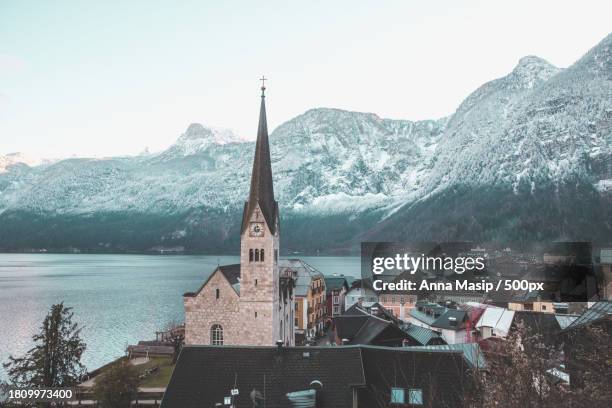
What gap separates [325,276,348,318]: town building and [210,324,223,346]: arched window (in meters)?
41.6

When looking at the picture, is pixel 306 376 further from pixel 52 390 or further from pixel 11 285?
pixel 11 285

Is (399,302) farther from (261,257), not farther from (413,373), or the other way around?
(413,373)

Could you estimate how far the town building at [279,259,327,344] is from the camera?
67.3m

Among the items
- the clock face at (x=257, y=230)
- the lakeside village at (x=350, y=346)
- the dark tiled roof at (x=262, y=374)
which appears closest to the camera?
the lakeside village at (x=350, y=346)

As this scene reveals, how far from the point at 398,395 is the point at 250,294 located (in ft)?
64.7

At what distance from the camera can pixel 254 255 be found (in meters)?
45.5

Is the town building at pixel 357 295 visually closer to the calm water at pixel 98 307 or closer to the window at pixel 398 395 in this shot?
the calm water at pixel 98 307

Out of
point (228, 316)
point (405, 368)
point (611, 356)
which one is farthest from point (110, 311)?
point (611, 356)

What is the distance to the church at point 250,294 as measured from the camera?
4478cm

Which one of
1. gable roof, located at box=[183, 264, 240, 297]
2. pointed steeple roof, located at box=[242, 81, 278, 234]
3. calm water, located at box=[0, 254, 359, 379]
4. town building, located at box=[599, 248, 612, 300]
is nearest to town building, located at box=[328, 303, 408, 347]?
gable roof, located at box=[183, 264, 240, 297]

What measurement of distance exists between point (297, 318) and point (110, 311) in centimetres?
5888

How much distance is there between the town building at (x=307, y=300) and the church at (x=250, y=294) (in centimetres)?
1890

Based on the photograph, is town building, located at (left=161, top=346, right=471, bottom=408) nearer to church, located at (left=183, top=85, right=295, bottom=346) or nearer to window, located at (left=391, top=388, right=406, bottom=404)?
window, located at (left=391, top=388, right=406, bottom=404)

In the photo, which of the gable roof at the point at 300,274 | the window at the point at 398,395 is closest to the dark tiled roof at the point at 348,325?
the gable roof at the point at 300,274
